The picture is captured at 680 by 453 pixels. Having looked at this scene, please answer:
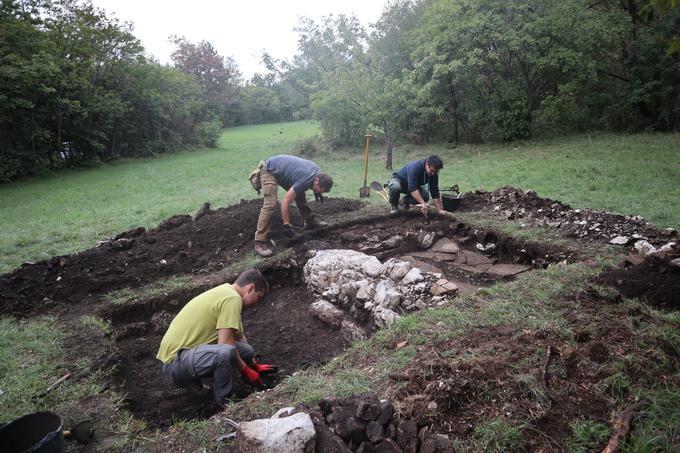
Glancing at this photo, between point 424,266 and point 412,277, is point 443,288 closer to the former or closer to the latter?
point 412,277

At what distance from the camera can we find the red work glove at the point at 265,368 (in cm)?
388

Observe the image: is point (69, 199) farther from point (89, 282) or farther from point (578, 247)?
point (578, 247)

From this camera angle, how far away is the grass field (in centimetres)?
781

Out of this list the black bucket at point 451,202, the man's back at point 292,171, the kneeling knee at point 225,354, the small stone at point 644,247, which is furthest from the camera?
the black bucket at point 451,202

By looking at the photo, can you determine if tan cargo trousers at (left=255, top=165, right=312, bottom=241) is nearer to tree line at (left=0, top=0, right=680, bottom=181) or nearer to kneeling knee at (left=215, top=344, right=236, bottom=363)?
kneeling knee at (left=215, top=344, right=236, bottom=363)

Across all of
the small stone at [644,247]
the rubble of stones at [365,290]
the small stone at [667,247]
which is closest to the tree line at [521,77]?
the rubble of stones at [365,290]

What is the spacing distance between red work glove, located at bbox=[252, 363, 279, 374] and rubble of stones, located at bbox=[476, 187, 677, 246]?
14.5ft

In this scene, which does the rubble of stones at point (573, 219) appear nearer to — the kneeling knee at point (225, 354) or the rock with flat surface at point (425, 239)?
the rock with flat surface at point (425, 239)

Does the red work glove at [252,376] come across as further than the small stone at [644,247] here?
No

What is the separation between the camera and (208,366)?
3369 millimetres

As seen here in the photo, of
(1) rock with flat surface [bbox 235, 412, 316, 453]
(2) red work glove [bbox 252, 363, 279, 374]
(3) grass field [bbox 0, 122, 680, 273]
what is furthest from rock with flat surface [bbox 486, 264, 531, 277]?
(1) rock with flat surface [bbox 235, 412, 316, 453]

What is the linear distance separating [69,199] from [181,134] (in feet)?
47.0

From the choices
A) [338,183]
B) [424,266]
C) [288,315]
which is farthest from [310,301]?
[338,183]

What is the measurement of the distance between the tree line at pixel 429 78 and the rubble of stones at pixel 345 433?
12623 mm
